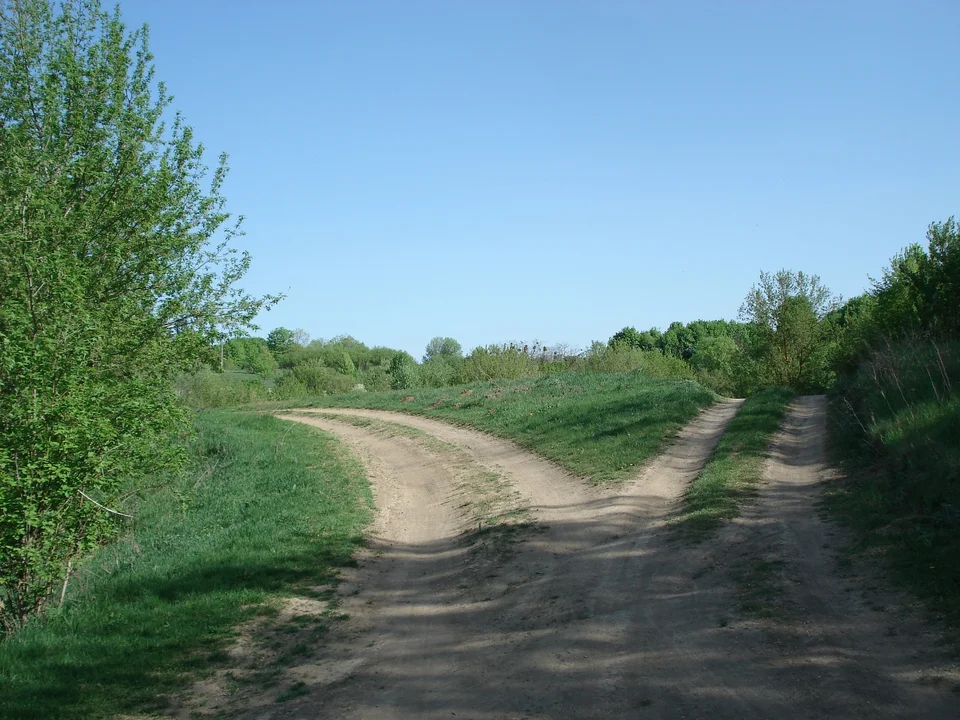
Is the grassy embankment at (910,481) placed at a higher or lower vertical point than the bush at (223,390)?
lower

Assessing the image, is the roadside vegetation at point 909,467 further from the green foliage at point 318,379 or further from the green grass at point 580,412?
the green foliage at point 318,379

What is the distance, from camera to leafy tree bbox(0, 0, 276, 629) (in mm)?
8664

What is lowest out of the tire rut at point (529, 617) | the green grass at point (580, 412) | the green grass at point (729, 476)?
the tire rut at point (529, 617)

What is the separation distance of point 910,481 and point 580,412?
10.9 metres

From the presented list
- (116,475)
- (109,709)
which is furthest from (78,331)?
(109,709)

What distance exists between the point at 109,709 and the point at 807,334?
3313cm

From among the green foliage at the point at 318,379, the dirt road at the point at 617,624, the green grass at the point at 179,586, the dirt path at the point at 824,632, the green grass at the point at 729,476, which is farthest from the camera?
the green foliage at the point at 318,379

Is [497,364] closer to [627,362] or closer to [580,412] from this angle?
[627,362]

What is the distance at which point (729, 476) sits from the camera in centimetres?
1106

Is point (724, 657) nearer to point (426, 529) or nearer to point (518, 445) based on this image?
point (426, 529)

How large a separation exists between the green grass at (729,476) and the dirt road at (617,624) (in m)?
0.30

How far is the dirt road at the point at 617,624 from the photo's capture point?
4945 mm

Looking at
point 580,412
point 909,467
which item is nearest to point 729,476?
point 909,467

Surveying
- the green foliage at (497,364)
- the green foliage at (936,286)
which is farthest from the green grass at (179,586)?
the green foliage at (497,364)
